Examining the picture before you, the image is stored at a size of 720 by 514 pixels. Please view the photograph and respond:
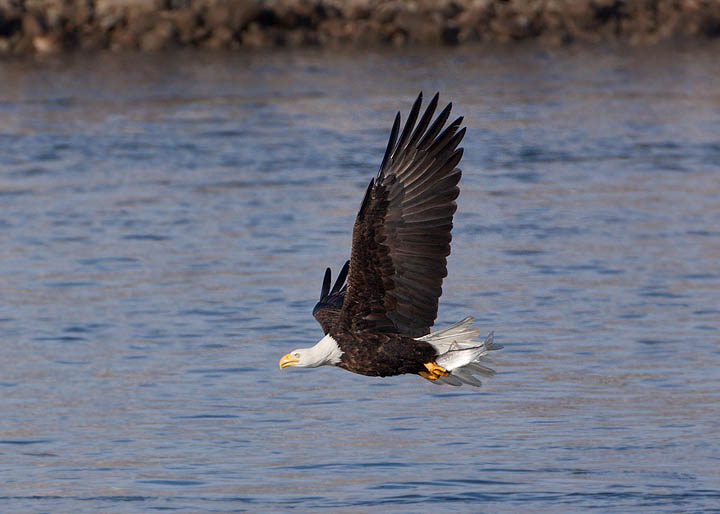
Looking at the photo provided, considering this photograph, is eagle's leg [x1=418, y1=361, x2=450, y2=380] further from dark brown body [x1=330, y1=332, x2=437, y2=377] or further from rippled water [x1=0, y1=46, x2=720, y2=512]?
rippled water [x1=0, y1=46, x2=720, y2=512]

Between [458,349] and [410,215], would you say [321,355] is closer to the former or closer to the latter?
[458,349]

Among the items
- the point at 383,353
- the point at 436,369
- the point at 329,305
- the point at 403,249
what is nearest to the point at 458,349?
the point at 436,369

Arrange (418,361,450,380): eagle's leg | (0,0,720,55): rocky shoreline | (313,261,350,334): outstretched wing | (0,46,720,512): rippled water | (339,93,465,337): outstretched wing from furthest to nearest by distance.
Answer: (0,0,720,55): rocky shoreline → (313,261,350,334): outstretched wing → (0,46,720,512): rippled water → (418,361,450,380): eagle's leg → (339,93,465,337): outstretched wing

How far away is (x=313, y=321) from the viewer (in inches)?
418

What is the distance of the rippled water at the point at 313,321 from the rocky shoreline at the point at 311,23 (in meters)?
9.43

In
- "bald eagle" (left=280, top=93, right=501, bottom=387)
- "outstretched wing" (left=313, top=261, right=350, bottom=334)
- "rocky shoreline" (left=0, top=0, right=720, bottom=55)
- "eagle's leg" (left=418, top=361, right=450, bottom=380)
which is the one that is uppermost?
"bald eagle" (left=280, top=93, right=501, bottom=387)

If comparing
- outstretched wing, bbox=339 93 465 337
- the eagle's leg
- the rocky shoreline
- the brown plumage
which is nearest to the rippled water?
the eagle's leg

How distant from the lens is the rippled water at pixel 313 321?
7.47 meters

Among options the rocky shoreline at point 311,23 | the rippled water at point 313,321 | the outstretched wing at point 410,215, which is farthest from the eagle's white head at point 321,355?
the rocky shoreline at point 311,23

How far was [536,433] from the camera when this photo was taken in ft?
26.2

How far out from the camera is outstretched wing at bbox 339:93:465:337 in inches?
272

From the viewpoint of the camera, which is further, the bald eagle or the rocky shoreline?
the rocky shoreline

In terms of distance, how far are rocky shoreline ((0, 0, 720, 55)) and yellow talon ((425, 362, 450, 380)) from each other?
24978 millimetres

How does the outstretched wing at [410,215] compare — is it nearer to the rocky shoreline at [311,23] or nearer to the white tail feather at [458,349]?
the white tail feather at [458,349]
